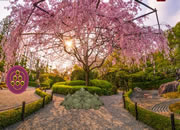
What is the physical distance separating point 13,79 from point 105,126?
21.6ft

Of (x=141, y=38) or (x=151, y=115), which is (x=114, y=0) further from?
(x=151, y=115)

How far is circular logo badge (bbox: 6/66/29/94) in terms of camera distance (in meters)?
7.08

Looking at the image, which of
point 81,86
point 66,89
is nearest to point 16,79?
point 66,89

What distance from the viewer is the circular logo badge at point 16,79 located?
279 inches

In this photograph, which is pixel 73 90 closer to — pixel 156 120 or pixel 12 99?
pixel 12 99

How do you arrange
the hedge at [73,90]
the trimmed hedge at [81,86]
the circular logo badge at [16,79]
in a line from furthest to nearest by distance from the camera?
the trimmed hedge at [81,86], the hedge at [73,90], the circular logo badge at [16,79]

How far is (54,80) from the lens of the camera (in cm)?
2888

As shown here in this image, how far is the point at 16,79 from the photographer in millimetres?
7531

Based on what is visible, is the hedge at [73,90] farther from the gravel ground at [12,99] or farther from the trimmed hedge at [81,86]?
the gravel ground at [12,99]

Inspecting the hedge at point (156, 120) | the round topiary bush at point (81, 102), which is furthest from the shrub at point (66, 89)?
the hedge at point (156, 120)

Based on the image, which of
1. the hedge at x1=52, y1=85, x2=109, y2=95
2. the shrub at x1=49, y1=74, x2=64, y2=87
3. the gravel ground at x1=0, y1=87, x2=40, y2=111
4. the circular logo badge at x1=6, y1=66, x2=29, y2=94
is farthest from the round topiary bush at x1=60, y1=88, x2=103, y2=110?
the shrub at x1=49, y1=74, x2=64, y2=87

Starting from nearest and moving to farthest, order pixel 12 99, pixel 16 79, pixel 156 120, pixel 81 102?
1. pixel 156 120
2. pixel 16 79
3. pixel 81 102
4. pixel 12 99

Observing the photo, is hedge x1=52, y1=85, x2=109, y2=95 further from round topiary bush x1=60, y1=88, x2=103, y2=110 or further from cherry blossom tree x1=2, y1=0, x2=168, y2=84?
cherry blossom tree x1=2, y1=0, x2=168, y2=84

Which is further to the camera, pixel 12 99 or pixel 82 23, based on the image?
pixel 12 99
